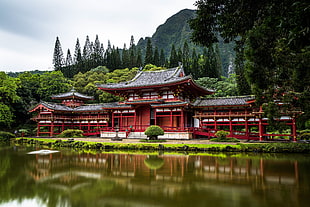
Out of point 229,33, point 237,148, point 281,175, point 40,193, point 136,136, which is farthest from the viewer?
point 136,136

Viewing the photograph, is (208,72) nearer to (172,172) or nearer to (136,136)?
(136,136)

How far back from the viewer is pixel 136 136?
26094 mm

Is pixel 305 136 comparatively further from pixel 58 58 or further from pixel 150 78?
pixel 58 58

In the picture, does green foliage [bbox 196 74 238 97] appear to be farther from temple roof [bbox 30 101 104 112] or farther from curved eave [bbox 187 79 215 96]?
temple roof [bbox 30 101 104 112]

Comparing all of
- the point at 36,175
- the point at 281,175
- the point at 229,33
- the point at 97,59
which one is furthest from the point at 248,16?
the point at 97,59

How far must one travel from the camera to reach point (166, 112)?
2678 centimetres

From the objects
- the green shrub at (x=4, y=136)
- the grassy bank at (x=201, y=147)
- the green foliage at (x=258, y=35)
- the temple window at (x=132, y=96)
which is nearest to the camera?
the green foliage at (x=258, y=35)

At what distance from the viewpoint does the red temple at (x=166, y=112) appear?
2330 cm

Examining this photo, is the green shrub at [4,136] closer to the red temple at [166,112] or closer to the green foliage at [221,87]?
the red temple at [166,112]

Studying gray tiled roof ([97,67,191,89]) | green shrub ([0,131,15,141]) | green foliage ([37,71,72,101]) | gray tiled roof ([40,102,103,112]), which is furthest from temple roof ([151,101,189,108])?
green foliage ([37,71,72,101])

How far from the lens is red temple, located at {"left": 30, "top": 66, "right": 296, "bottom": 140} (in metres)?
23.3

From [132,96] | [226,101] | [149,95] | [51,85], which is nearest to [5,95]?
[51,85]

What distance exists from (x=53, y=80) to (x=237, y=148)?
4173 cm

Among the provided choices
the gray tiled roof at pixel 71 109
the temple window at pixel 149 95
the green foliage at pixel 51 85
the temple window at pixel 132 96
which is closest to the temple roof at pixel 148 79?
the temple window at pixel 149 95
